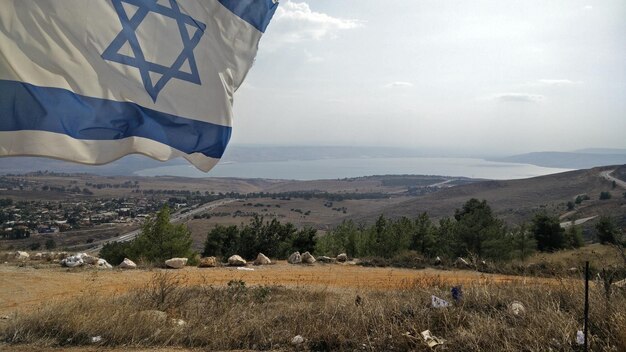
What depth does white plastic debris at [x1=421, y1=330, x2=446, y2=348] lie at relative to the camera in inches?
183

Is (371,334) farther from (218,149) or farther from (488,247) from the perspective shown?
(488,247)

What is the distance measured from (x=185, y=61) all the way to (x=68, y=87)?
78 centimetres

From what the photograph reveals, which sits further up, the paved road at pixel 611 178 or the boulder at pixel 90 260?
the boulder at pixel 90 260

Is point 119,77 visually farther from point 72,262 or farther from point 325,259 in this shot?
point 325,259

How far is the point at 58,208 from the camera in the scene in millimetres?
74500

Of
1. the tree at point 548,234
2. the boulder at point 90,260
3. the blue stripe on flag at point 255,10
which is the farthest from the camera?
the tree at point 548,234

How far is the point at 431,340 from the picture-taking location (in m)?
4.74

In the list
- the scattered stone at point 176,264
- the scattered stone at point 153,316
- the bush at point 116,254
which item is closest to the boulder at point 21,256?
the bush at point 116,254

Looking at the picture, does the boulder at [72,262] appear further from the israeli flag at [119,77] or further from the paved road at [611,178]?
the paved road at [611,178]

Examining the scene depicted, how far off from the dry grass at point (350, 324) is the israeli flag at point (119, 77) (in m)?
2.86

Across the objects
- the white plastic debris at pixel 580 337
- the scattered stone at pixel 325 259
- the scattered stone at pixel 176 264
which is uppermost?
the white plastic debris at pixel 580 337

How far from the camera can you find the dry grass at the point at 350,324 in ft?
14.7

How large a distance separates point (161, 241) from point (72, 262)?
3.44 metres

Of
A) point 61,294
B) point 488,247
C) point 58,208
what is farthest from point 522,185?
point 61,294
